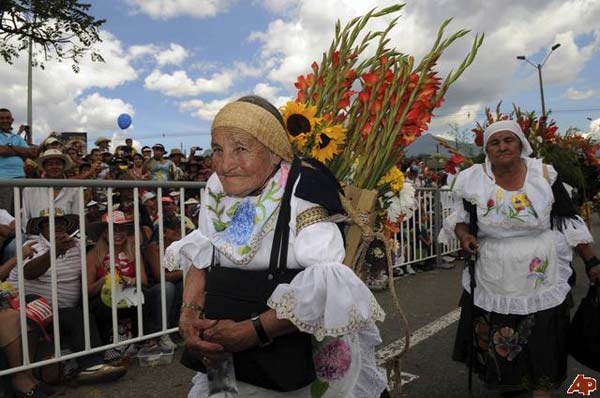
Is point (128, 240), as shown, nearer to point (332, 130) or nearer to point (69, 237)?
point (69, 237)

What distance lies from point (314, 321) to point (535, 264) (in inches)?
82.6

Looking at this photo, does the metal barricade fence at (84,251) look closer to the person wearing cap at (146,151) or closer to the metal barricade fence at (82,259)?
the metal barricade fence at (82,259)

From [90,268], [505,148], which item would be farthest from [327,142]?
[90,268]

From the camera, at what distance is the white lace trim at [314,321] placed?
155 centimetres

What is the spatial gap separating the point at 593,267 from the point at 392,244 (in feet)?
5.26

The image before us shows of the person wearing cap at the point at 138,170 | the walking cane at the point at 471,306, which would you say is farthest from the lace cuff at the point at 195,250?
the person wearing cap at the point at 138,170

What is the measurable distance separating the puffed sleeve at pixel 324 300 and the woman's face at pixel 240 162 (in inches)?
14.0

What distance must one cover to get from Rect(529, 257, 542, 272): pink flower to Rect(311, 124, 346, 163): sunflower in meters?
1.75

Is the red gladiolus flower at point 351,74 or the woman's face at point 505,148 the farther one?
the woman's face at point 505,148

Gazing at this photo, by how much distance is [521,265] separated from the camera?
3.15 meters

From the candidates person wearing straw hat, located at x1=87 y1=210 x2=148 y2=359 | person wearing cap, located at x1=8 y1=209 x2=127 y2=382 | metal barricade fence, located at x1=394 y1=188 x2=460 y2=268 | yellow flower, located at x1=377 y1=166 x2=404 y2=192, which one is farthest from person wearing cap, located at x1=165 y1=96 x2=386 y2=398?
metal barricade fence, located at x1=394 y1=188 x2=460 y2=268

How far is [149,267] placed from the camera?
4.51m

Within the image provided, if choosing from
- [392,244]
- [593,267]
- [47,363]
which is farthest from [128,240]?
[593,267]

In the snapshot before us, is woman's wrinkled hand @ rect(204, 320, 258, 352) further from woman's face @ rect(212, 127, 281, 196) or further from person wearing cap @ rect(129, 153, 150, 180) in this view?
person wearing cap @ rect(129, 153, 150, 180)
